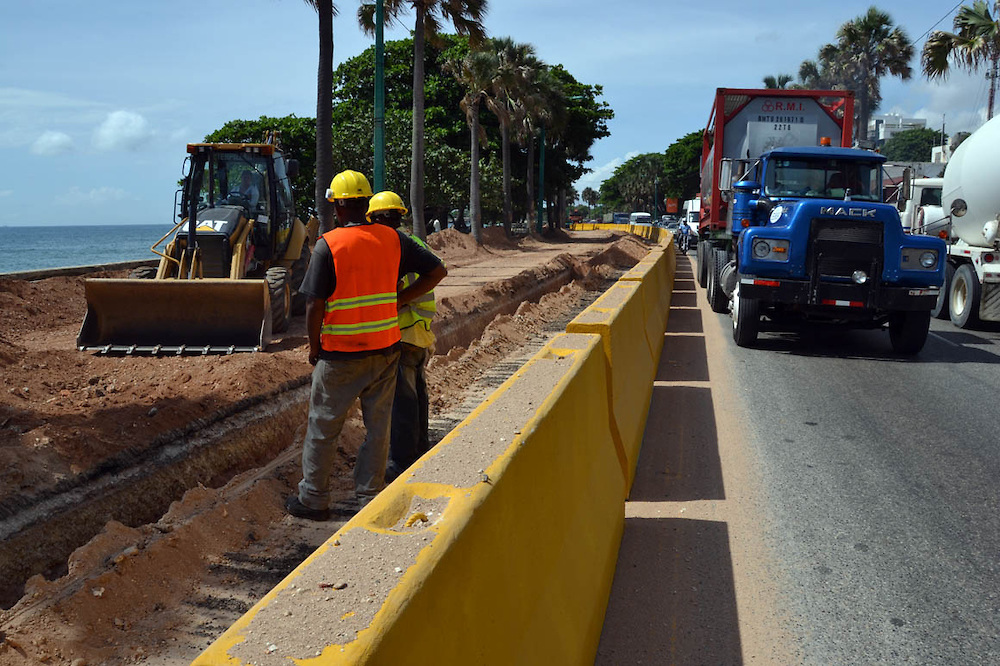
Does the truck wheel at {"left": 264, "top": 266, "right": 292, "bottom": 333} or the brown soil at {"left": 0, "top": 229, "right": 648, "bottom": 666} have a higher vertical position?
the truck wheel at {"left": 264, "top": 266, "right": 292, "bottom": 333}

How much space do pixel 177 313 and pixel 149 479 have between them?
4.55m

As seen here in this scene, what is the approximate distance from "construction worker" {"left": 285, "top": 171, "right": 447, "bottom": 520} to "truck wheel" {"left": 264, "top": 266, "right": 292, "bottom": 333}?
679 centimetres

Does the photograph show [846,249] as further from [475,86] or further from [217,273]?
[475,86]

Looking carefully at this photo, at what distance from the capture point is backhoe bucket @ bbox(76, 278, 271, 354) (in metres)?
10.2

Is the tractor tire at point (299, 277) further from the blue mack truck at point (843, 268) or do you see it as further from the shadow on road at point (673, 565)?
the shadow on road at point (673, 565)

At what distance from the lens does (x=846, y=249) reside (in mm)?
11656

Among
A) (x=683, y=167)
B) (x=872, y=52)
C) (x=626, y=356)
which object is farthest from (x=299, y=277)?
(x=683, y=167)

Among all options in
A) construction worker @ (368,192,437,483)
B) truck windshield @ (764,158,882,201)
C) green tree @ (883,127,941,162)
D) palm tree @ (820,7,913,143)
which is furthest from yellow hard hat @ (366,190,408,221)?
green tree @ (883,127,941,162)

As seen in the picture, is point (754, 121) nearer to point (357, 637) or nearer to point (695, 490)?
point (695, 490)

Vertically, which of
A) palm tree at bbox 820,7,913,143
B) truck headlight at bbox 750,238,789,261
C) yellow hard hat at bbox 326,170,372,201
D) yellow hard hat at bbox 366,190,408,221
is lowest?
truck headlight at bbox 750,238,789,261

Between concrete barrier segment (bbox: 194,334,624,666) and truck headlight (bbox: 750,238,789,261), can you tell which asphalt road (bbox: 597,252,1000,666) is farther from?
truck headlight (bbox: 750,238,789,261)

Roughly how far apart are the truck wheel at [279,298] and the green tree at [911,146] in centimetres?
12026

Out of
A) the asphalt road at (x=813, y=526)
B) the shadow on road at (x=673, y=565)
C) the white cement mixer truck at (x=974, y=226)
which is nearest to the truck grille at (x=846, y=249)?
the asphalt road at (x=813, y=526)

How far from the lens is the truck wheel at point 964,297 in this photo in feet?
47.8
